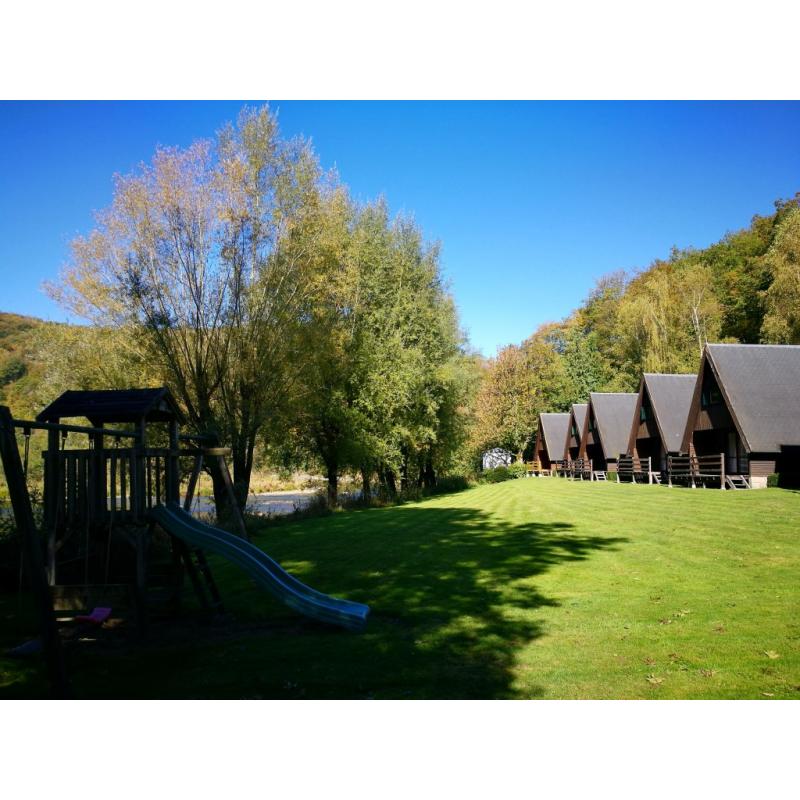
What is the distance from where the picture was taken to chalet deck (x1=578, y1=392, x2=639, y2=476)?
40.6m

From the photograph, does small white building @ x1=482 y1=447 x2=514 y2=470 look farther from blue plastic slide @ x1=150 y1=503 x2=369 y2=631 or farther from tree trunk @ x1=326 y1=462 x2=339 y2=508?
blue plastic slide @ x1=150 y1=503 x2=369 y2=631

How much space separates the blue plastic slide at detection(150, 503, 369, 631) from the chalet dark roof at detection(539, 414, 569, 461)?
46796 millimetres

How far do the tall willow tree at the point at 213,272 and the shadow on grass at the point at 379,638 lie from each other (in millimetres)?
8145

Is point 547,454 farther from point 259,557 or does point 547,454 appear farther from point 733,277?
point 259,557

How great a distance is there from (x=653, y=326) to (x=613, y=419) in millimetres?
12478

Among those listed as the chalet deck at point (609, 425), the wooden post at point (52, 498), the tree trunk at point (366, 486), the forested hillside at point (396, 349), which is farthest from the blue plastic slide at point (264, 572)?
the chalet deck at point (609, 425)

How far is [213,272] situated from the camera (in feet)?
62.7

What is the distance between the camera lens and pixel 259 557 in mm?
8094

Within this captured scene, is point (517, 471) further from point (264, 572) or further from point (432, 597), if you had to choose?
point (264, 572)

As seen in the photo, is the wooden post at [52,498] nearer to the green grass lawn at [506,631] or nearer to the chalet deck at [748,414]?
the green grass lawn at [506,631]

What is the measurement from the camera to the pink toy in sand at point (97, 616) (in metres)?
7.38

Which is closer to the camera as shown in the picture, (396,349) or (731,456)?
(396,349)

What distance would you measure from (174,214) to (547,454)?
42.4 m

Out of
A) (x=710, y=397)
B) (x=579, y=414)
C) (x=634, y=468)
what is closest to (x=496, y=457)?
(x=579, y=414)
